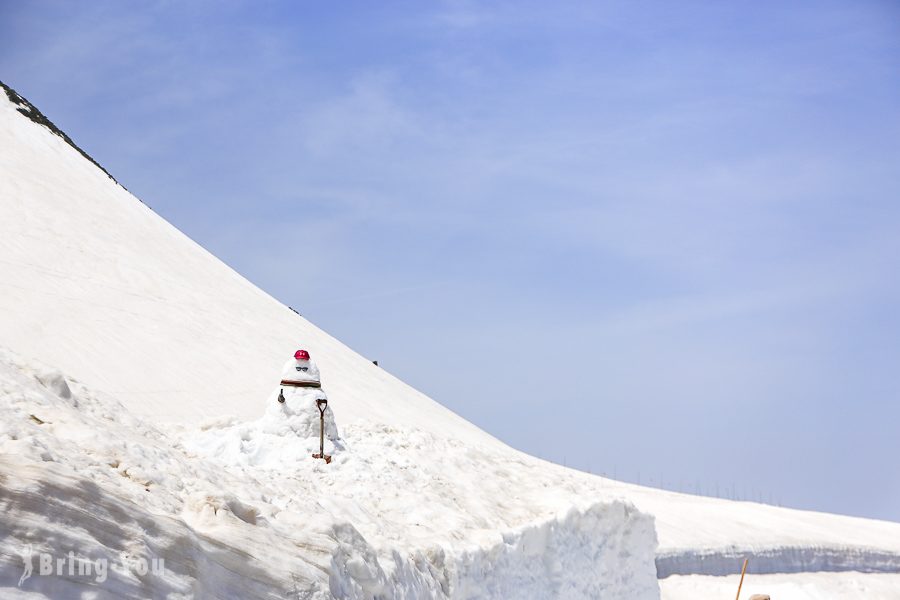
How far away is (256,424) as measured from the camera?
1334 centimetres

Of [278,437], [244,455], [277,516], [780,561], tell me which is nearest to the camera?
[277,516]

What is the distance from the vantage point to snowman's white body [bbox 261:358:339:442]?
43.0 ft

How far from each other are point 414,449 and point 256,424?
2.17 m

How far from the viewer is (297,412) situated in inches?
521

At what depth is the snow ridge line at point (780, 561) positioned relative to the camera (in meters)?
26.5

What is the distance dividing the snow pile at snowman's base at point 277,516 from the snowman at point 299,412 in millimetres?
151

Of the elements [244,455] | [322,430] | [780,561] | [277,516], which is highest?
[780,561]

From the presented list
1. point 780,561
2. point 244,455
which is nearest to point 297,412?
point 244,455

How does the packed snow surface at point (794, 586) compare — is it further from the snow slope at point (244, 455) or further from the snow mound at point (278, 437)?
the snow mound at point (278, 437)

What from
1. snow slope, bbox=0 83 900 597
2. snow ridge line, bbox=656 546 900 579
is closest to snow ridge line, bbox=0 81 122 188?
snow slope, bbox=0 83 900 597

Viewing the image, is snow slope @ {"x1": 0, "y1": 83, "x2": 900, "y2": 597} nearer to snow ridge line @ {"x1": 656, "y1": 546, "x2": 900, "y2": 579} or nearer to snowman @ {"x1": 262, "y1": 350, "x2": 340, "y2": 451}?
snow ridge line @ {"x1": 656, "y1": 546, "x2": 900, "y2": 579}

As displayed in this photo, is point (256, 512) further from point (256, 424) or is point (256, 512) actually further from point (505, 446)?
point (505, 446)

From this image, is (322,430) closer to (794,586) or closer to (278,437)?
(278,437)

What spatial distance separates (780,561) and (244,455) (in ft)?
69.9
